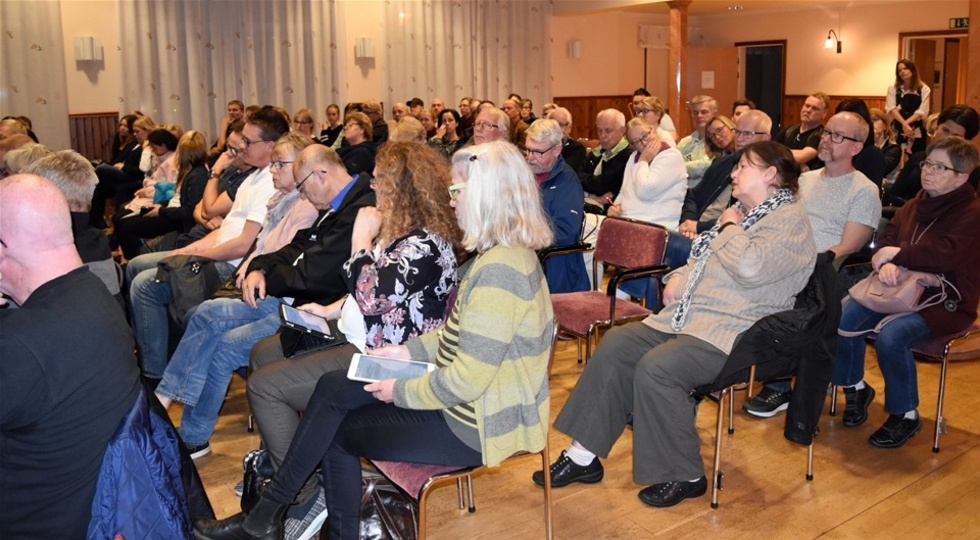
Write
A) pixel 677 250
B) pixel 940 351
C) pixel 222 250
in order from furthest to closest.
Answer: pixel 677 250, pixel 222 250, pixel 940 351

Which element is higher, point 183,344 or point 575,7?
point 575,7

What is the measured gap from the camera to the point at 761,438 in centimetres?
347

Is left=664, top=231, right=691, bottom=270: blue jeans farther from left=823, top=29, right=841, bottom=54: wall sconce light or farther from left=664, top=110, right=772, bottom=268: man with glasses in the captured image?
left=823, top=29, right=841, bottom=54: wall sconce light

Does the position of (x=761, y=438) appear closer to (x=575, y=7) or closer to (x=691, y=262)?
(x=691, y=262)

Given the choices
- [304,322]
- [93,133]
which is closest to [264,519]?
[304,322]

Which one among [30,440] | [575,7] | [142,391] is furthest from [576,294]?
[575,7]

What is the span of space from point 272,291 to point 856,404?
2.35 m

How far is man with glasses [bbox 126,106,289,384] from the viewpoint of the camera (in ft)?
12.8

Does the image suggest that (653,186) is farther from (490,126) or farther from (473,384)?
(473,384)

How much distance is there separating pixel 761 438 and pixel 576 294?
1.01 meters

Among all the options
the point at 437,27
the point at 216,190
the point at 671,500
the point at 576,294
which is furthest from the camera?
the point at 437,27

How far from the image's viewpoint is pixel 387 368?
2.26m

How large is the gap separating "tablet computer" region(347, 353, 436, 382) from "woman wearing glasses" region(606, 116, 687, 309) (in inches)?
95.1

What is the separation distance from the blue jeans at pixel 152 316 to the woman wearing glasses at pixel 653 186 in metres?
2.08
